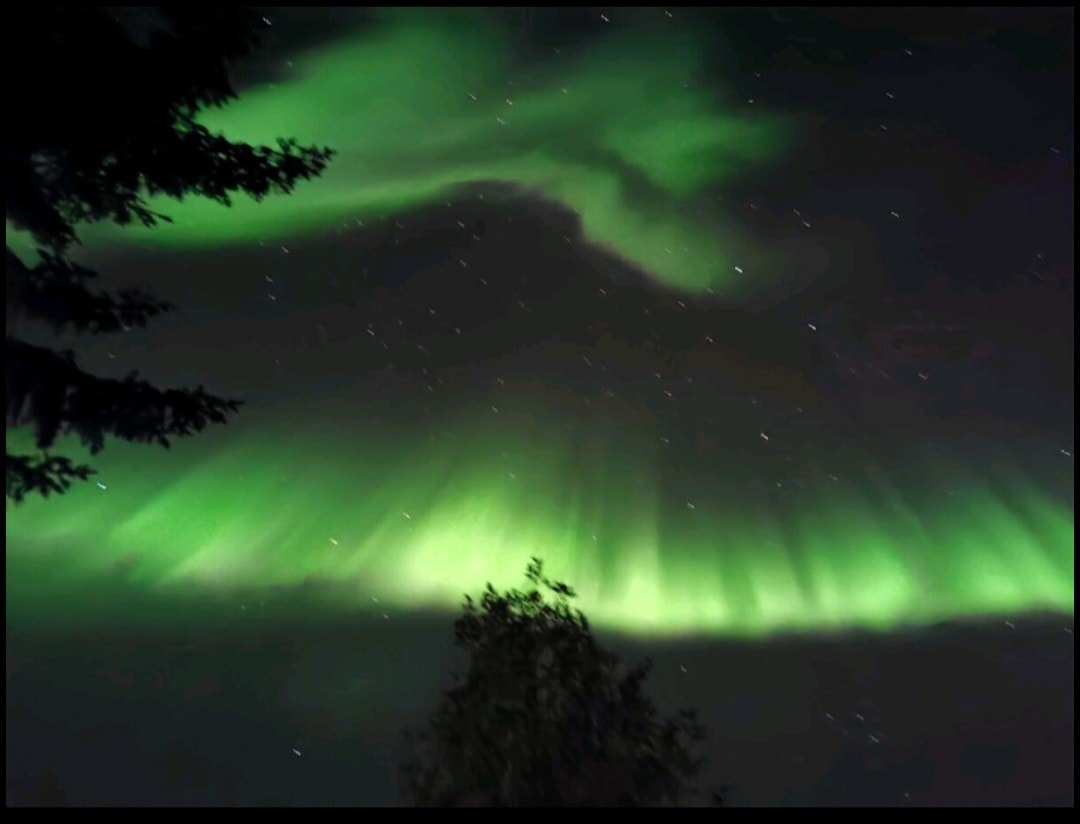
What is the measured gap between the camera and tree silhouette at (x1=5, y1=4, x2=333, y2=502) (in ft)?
21.2

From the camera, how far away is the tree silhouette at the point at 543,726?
683 centimetres

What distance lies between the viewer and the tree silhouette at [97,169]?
21.2ft

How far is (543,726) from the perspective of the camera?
695 centimetres

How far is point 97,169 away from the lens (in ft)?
22.3

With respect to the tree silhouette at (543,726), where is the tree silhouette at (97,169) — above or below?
above

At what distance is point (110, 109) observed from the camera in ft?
21.7

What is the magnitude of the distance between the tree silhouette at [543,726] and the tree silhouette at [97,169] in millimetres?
2426

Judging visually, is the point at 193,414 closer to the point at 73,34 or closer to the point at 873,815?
the point at 73,34

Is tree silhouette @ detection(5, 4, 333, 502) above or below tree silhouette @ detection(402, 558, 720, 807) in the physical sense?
above

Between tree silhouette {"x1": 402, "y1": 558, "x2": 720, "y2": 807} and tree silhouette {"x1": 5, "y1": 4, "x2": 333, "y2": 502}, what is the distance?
95.5 inches

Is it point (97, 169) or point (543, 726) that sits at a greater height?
point (97, 169)

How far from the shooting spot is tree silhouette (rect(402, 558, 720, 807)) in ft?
22.4

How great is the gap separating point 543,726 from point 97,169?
4492mm

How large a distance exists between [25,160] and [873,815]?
7.01 m
